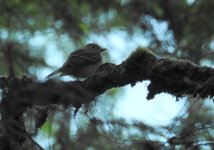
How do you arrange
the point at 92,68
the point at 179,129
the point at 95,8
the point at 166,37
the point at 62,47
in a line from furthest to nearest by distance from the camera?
1. the point at 62,47
2. the point at 166,37
3. the point at 95,8
4. the point at 92,68
5. the point at 179,129

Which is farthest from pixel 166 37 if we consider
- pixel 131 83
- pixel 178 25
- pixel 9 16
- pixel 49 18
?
pixel 131 83

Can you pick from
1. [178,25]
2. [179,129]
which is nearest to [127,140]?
[179,129]

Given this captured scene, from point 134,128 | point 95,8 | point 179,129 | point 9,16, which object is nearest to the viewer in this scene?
point 134,128

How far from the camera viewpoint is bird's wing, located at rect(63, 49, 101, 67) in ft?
23.1

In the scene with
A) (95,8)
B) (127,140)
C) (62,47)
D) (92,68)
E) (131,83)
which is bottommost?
(127,140)

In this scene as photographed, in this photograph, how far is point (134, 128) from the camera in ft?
14.4

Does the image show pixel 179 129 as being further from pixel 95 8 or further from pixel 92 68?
pixel 95 8

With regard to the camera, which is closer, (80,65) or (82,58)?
(80,65)

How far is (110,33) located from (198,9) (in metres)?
2.74

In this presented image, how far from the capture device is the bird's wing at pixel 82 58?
7036 mm

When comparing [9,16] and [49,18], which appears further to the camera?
[49,18]

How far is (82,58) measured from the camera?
288 inches

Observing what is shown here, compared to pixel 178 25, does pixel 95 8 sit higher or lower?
lower

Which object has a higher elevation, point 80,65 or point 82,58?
point 82,58
